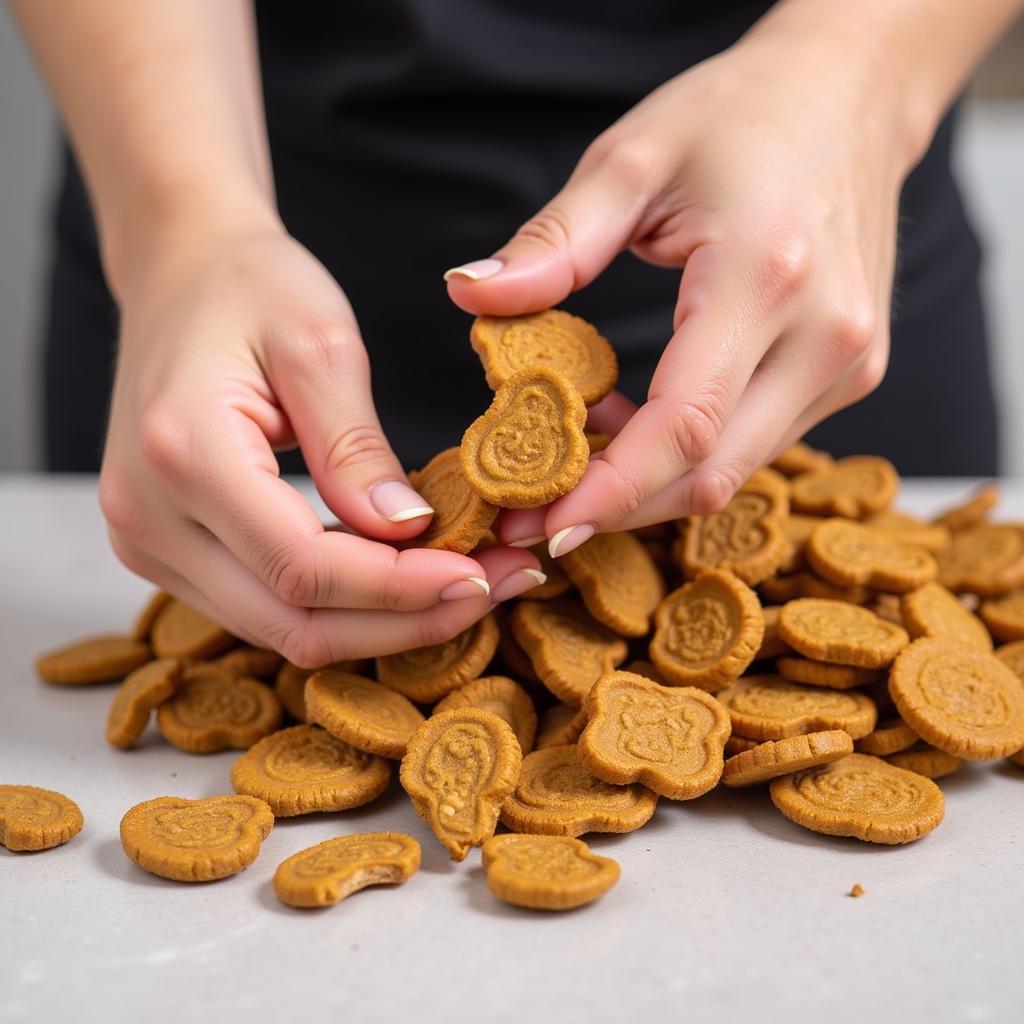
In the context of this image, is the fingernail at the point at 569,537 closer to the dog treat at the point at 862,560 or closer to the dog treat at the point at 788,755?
the dog treat at the point at 788,755

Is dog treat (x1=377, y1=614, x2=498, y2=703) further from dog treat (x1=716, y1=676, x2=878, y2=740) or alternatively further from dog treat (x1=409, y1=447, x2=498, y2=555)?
dog treat (x1=716, y1=676, x2=878, y2=740)

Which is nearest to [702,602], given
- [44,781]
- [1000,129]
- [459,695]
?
[459,695]

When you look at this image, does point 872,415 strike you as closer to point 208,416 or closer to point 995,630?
point 995,630

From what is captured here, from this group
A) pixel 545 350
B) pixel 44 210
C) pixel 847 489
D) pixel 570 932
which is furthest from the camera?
pixel 44 210

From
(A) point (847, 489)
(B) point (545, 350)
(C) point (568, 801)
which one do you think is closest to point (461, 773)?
(C) point (568, 801)

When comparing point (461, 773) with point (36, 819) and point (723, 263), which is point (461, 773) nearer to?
point (36, 819)

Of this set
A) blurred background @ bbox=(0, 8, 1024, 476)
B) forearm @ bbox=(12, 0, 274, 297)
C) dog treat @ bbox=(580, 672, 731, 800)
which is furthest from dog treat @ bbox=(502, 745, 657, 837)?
blurred background @ bbox=(0, 8, 1024, 476)

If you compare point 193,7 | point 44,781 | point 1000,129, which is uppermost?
point 1000,129
